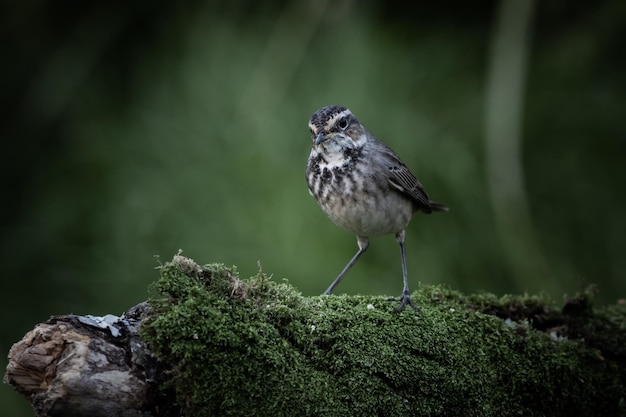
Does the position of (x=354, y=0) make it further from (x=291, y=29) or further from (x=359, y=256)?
(x=359, y=256)

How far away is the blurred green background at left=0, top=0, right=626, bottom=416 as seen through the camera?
4738 millimetres

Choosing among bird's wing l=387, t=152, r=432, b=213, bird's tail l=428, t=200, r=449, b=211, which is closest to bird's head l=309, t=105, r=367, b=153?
bird's wing l=387, t=152, r=432, b=213

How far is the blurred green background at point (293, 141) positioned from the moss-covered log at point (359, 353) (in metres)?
1.18

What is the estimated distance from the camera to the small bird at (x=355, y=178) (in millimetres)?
3945

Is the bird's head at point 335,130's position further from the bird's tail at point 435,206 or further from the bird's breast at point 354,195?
the bird's tail at point 435,206

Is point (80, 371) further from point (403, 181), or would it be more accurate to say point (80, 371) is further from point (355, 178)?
point (403, 181)

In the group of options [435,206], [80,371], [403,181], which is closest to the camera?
[80,371]

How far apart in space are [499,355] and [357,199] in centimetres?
118

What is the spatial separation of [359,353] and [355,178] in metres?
1.38

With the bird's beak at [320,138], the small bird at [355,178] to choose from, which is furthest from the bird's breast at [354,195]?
the bird's beak at [320,138]

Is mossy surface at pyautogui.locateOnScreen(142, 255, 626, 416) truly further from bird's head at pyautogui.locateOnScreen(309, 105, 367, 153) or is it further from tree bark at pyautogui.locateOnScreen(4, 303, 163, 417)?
bird's head at pyautogui.locateOnScreen(309, 105, 367, 153)

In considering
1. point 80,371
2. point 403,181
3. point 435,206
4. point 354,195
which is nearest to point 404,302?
point 354,195

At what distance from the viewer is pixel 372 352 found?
2.82 meters

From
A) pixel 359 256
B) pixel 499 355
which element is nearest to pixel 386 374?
pixel 499 355
